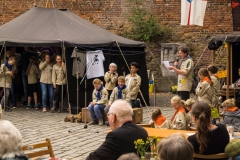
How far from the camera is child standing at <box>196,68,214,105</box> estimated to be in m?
11.3

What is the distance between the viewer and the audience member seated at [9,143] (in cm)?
469

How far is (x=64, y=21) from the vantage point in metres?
16.3

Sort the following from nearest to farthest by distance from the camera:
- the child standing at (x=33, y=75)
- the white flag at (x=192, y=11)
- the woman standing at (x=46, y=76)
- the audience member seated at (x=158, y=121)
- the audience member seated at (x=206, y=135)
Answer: the audience member seated at (x=206, y=135), the audience member seated at (x=158, y=121), the white flag at (x=192, y=11), the woman standing at (x=46, y=76), the child standing at (x=33, y=75)

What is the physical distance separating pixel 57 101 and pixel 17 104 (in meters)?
2.03

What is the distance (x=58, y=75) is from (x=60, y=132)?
3.81 metres

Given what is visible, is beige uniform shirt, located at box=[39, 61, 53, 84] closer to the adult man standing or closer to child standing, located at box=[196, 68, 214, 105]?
the adult man standing

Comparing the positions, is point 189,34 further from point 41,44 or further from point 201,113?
point 201,113

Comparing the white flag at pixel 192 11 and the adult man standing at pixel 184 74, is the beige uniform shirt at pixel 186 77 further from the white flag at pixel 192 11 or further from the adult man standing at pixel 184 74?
the white flag at pixel 192 11

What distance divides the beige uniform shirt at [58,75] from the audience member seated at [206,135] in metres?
9.21

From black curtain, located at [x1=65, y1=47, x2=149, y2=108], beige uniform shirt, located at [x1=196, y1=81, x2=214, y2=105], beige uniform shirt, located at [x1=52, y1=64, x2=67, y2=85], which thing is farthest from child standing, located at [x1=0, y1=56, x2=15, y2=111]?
beige uniform shirt, located at [x1=196, y1=81, x2=214, y2=105]

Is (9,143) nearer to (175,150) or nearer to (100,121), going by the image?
(175,150)

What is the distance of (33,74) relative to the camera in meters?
16.1

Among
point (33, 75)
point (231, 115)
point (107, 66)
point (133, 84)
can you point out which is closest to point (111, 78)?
point (133, 84)

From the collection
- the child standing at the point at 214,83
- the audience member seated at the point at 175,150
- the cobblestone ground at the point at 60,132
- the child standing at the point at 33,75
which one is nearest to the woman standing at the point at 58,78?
the cobblestone ground at the point at 60,132
